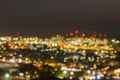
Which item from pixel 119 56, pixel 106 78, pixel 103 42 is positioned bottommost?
pixel 106 78

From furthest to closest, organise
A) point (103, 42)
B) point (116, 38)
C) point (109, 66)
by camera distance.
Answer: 1. point (103, 42)
2. point (116, 38)
3. point (109, 66)

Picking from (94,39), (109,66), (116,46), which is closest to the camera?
(109,66)

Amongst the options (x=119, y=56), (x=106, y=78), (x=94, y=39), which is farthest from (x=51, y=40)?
(x=106, y=78)

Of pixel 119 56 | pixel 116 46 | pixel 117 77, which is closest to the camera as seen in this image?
pixel 117 77

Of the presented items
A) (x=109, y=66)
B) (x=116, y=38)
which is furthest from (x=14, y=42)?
(x=109, y=66)

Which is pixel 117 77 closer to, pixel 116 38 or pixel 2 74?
pixel 2 74

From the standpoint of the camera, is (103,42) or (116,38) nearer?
(116,38)

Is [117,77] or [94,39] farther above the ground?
[94,39]

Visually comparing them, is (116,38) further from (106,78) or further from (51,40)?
(106,78)

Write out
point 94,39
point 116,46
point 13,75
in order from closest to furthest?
point 13,75, point 116,46, point 94,39
